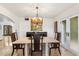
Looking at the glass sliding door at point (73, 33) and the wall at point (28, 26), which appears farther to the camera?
the wall at point (28, 26)

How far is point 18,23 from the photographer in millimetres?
10367

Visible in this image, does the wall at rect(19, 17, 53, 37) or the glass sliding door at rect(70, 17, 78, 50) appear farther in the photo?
the wall at rect(19, 17, 53, 37)

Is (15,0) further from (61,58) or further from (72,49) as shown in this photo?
(72,49)

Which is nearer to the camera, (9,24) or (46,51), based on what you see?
(46,51)

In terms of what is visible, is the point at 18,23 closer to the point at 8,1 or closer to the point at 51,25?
the point at 51,25

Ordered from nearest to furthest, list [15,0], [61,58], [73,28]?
[15,0]
[61,58]
[73,28]

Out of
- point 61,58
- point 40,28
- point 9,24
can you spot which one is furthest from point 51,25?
point 61,58

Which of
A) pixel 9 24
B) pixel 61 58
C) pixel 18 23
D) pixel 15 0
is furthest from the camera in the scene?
pixel 9 24

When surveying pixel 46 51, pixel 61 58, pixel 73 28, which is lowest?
pixel 46 51

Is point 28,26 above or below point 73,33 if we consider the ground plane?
above

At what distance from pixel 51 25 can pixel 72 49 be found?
16.1 ft

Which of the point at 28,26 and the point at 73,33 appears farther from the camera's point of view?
the point at 28,26

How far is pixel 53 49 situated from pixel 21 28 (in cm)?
560

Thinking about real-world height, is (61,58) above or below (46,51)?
above
